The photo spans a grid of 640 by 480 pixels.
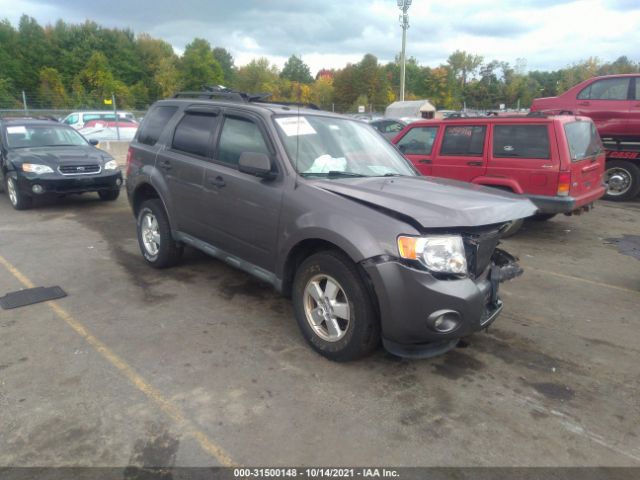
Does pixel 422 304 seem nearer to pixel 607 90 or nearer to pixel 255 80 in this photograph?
pixel 607 90

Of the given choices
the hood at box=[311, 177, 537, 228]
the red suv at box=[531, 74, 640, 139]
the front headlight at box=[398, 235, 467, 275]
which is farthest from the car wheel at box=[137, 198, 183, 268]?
the red suv at box=[531, 74, 640, 139]

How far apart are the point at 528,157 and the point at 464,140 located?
1.09 meters

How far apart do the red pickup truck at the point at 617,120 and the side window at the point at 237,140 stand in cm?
777

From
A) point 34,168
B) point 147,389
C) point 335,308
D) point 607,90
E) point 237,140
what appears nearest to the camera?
point 147,389

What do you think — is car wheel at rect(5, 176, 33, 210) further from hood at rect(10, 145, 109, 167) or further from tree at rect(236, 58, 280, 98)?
tree at rect(236, 58, 280, 98)

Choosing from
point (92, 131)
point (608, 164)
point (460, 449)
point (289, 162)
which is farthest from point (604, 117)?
point (92, 131)

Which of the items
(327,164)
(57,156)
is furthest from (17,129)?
Answer: (327,164)

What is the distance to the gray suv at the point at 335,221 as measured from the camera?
3041mm

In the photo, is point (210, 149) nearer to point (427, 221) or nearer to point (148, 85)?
point (427, 221)

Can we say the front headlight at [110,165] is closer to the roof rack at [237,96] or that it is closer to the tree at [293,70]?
the roof rack at [237,96]

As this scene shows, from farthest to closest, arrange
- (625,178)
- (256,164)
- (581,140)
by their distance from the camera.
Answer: (625,178) → (581,140) → (256,164)

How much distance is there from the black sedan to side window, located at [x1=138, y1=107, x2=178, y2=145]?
11.9 feet

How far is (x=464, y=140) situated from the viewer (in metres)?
7.52

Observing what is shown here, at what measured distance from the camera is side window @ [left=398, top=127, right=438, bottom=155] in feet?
26.4
